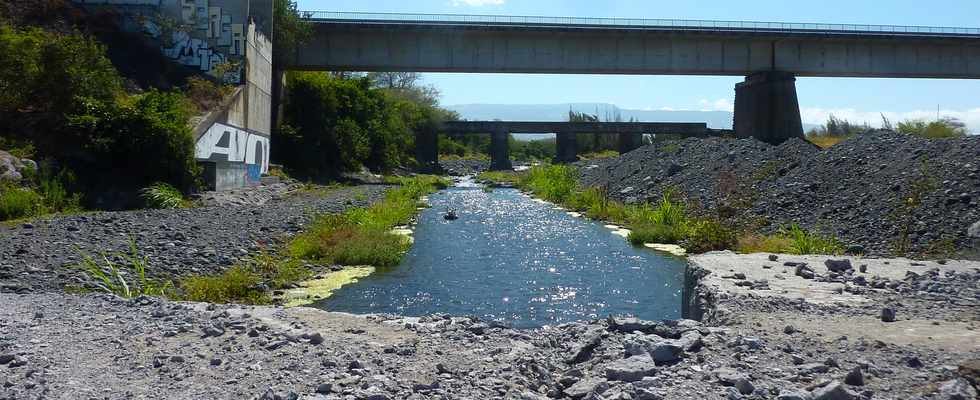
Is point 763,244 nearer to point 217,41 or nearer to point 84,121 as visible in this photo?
point 84,121

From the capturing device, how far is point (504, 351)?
7.25m

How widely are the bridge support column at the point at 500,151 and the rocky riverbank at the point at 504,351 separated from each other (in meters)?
68.8

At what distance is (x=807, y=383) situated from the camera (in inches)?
231

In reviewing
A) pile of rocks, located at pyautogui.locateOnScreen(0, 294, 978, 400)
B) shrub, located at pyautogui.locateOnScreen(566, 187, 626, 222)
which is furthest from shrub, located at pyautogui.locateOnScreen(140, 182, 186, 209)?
pile of rocks, located at pyautogui.locateOnScreen(0, 294, 978, 400)

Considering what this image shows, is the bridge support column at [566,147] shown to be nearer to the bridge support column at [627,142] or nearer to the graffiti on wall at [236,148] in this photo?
the bridge support column at [627,142]

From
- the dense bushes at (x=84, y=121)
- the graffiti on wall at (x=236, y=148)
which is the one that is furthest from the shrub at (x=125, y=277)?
the graffiti on wall at (x=236, y=148)

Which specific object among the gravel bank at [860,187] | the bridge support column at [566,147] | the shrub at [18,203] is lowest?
the shrub at [18,203]

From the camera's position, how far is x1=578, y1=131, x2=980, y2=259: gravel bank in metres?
15.8

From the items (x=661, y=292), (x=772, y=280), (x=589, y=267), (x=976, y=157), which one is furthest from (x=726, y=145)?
(x=772, y=280)

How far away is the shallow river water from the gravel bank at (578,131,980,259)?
12.5 feet

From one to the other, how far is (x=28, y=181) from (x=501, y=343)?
1779 centimetres

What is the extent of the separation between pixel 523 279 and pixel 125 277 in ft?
21.0

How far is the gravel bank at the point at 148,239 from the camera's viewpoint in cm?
1177

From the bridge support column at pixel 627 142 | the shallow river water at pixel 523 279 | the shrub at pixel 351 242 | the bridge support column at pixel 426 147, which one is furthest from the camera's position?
the bridge support column at pixel 627 142
